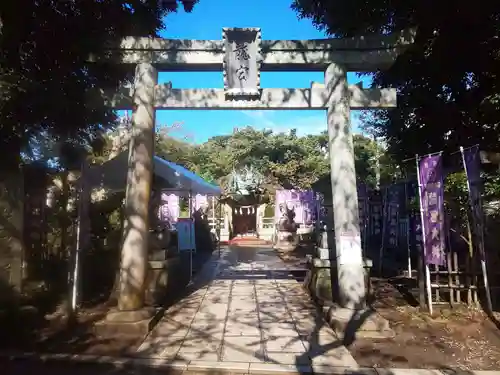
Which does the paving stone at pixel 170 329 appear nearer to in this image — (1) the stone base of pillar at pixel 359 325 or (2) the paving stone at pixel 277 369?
(2) the paving stone at pixel 277 369

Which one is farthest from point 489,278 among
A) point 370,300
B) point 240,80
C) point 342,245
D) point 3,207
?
point 3,207

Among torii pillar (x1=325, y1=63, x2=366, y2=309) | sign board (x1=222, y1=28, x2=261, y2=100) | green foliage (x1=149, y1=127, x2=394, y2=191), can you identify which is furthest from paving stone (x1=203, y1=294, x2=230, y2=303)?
green foliage (x1=149, y1=127, x2=394, y2=191)

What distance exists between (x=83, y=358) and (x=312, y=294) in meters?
4.33

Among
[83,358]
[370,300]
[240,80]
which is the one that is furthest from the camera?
[370,300]

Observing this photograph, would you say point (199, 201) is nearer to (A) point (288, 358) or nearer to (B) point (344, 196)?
(B) point (344, 196)

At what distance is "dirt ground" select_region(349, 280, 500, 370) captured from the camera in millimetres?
4781

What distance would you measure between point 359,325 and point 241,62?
14.3 ft

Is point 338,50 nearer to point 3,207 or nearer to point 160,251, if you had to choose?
point 160,251

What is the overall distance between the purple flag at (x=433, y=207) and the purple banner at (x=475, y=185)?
40 cm

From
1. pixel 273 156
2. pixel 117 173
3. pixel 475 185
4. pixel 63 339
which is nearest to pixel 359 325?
pixel 475 185

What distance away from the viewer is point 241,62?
632 centimetres

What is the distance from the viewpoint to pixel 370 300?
6930 mm

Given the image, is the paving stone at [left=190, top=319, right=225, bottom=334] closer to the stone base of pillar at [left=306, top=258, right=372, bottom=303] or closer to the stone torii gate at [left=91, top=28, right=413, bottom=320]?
the stone torii gate at [left=91, top=28, right=413, bottom=320]

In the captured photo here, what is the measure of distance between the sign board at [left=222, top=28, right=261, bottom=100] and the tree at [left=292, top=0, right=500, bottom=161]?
311cm
